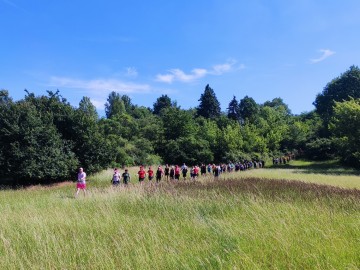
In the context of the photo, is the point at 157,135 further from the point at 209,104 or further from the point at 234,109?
the point at 234,109

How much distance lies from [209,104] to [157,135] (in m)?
29.6

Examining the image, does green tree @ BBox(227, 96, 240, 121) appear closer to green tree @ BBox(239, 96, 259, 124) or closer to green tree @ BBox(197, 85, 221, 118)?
green tree @ BBox(239, 96, 259, 124)

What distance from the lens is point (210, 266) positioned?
4215 mm

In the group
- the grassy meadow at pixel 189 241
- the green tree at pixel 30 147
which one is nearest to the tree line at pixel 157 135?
the green tree at pixel 30 147

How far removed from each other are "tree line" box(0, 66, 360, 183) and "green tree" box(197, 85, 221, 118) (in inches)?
10.6

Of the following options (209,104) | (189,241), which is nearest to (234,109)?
(209,104)

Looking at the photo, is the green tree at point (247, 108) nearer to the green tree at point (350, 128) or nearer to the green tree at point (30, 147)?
the green tree at point (350, 128)

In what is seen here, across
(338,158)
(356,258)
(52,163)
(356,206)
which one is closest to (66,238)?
(356,258)

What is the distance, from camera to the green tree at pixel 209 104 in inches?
3408

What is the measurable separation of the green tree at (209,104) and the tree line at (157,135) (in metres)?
0.27

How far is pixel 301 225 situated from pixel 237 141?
55.1 m

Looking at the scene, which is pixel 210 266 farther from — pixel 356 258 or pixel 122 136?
pixel 122 136

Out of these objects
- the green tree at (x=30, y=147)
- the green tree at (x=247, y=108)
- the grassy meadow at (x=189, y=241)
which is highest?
the green tree at (x=247, y=108)

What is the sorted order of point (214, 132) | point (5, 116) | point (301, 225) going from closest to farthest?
point (301, 225)
point (5, 116)
point (214, 132)
